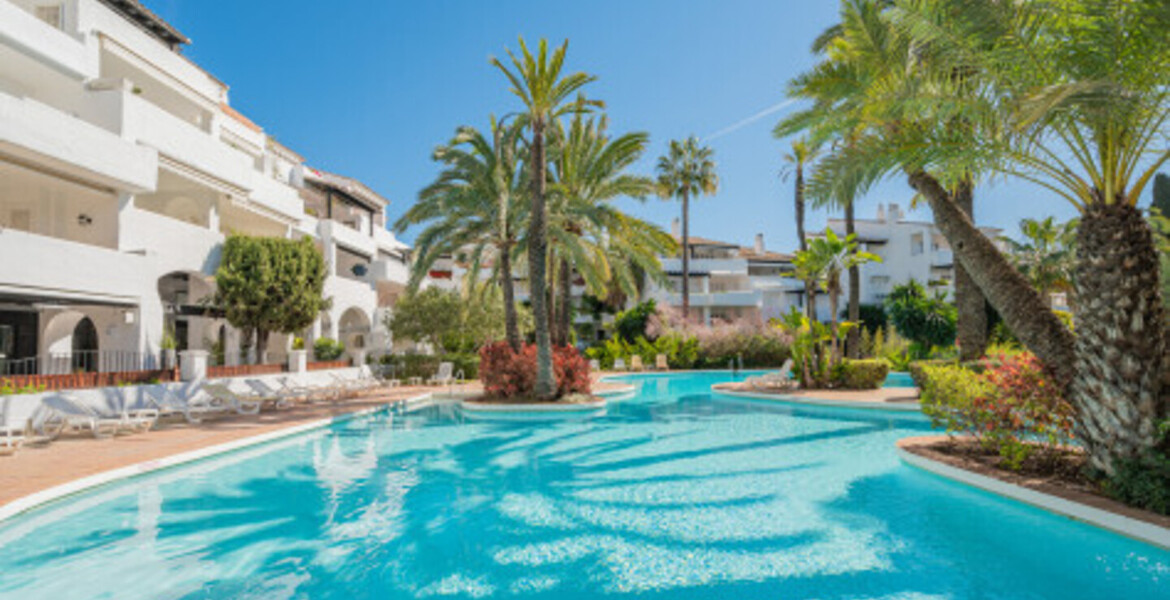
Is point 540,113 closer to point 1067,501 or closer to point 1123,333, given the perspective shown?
point 1123,333

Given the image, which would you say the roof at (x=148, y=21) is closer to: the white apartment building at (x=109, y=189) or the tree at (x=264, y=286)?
the white apartment building at (x=109, y=189)

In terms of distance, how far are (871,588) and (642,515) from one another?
2.84 m

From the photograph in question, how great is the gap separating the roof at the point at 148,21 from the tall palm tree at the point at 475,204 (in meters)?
10.9

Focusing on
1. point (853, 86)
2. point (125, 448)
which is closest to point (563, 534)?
point (853, 86)

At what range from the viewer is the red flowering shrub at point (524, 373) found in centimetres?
1909

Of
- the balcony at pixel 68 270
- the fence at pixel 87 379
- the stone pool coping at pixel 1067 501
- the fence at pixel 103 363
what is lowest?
the stone pool coping at pixel 1067 501

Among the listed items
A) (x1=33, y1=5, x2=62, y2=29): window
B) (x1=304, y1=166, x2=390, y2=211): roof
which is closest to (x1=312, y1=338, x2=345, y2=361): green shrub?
(x1=304, y1=166, x2=390, y2=211): roof

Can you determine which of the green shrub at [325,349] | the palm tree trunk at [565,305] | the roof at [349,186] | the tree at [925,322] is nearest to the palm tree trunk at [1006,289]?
the palm tree trunk at [565,305]

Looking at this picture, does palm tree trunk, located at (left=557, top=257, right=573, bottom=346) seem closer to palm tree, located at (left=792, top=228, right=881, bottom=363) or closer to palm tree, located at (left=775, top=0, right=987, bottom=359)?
palm tree, located at (left=792, top=228, right=881, bottom=363)

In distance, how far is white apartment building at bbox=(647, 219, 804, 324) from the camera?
4897cm

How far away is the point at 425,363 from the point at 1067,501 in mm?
24040

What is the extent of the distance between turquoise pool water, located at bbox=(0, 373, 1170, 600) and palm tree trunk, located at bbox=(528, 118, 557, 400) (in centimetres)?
668

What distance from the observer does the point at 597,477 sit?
9.80 meters

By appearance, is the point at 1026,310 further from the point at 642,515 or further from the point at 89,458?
the point at 89,458
